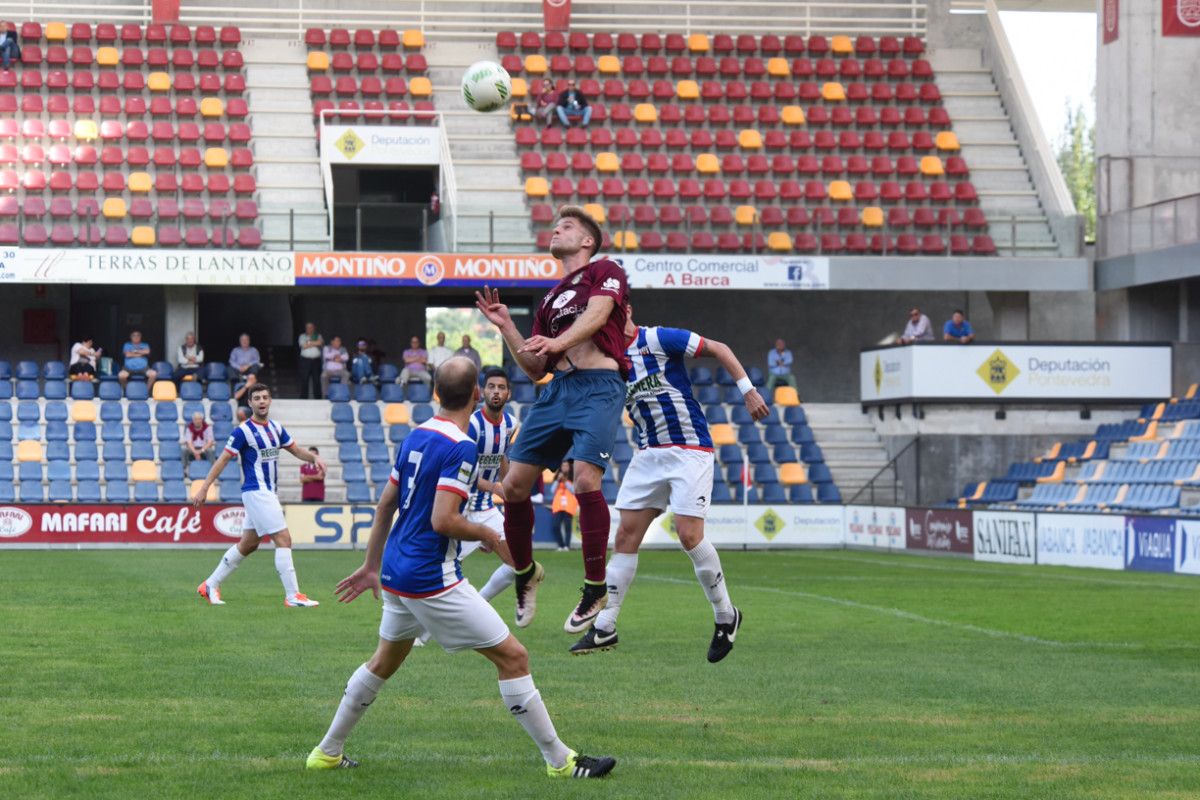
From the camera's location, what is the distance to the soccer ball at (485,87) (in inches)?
925

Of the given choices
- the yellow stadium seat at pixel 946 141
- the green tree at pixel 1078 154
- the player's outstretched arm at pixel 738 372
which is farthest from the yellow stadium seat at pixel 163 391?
the green tree at pixel 1078 154

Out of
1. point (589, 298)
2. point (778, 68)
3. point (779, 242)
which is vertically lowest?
point (589, 298)

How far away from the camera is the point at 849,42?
145 feet

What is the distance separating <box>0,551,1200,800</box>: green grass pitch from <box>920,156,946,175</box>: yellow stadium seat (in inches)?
891

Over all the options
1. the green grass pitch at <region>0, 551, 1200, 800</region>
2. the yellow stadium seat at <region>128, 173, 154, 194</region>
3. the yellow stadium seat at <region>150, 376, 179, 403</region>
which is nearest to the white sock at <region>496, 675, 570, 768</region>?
the green grass pitch at <region>0, 551, 1200, 800</region>

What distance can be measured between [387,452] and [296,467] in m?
2.05

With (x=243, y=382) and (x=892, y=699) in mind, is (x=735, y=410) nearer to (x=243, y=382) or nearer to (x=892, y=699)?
(x=243, y=382)

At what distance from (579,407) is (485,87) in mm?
14094

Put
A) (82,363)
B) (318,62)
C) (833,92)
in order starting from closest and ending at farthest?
(82,363)
(318,62)
(833,92)

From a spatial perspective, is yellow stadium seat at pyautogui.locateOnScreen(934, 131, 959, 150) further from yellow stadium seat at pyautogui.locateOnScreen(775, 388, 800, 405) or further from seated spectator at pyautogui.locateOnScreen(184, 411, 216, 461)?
seated spectator at pyautogui.locateOnScreen(184, 411, 216, 461)

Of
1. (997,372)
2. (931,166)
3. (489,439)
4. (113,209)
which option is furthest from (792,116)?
(489,439)

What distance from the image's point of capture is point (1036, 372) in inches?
1404

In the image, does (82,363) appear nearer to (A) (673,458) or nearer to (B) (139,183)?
(B) (139,183)

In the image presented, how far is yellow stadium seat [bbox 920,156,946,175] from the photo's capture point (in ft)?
133
